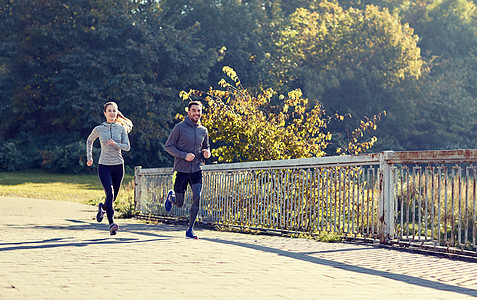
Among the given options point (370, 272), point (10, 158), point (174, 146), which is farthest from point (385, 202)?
point (10, 158)

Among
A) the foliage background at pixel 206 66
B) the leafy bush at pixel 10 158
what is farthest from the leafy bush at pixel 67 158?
the leafy bush at pixel 10 158

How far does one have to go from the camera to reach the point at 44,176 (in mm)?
36312

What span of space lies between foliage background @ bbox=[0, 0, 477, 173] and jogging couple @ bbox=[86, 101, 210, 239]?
85.9 feet

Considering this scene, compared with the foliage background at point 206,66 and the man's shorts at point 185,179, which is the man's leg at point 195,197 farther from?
the foliage background at point 206,66

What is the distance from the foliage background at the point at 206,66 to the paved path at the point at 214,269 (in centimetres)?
2790

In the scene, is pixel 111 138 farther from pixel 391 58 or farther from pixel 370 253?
pixel 391 58

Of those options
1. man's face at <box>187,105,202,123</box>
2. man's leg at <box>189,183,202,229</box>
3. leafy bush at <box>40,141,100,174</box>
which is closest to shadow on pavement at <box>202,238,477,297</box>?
man's leg at <box>189,183,202,229</box>

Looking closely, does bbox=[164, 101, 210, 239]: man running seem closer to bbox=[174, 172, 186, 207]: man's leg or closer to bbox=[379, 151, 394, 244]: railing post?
bbox=[174, 172, 186, 207]: man's leg

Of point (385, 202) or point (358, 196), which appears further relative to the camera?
point (358, 196)

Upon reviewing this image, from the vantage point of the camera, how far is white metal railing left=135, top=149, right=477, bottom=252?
8250mm

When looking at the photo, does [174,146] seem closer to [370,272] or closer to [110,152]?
[110,152]

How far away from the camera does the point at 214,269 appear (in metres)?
6.71

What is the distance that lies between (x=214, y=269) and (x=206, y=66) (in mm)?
36305

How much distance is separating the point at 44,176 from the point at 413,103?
85.7 feet
